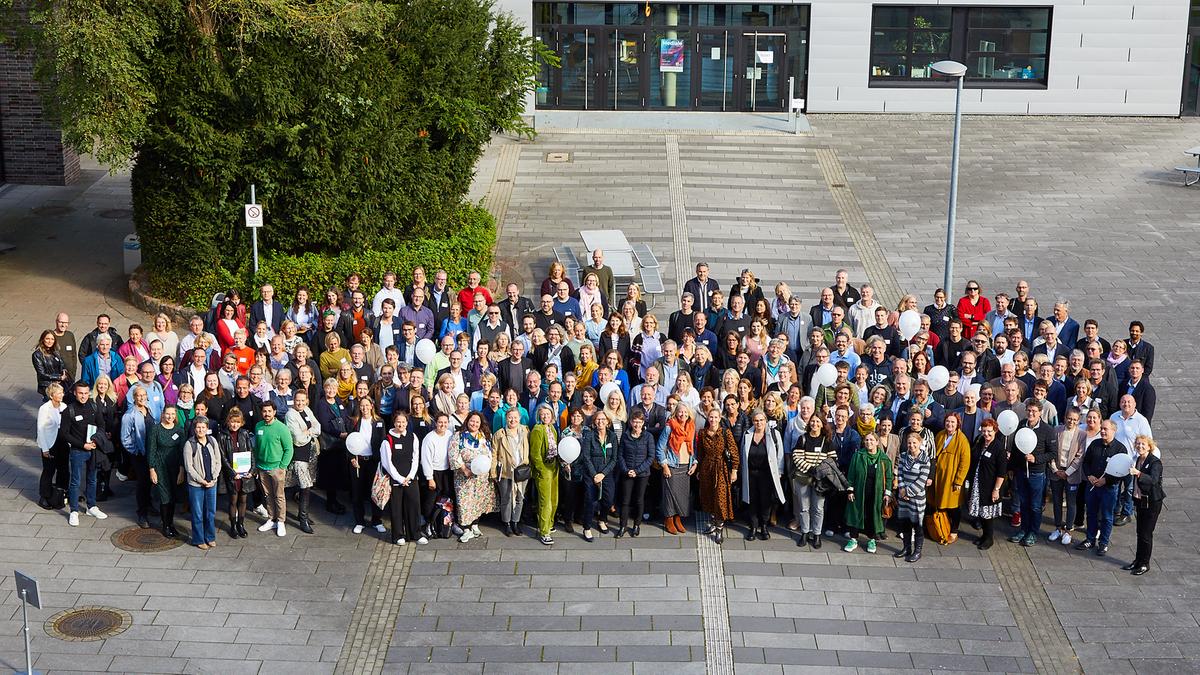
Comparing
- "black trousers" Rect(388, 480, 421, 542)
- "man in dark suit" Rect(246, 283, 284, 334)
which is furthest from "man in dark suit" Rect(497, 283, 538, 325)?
"black trousers" Rect(388, 480, 421, 542)

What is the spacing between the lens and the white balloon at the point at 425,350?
629 inches

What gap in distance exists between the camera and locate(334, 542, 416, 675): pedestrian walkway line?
12281 mm

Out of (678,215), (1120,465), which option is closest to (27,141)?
(678,215)

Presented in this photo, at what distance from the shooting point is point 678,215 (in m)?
26.0

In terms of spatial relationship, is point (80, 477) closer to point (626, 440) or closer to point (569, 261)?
point (626, 440)

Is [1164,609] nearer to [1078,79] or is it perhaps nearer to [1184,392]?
[1184,392]

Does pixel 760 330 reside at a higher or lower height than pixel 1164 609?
higher

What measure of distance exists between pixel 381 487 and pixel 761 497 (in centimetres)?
383

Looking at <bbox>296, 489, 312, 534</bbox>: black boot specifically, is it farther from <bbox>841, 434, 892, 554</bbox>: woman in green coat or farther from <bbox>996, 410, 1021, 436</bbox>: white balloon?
<bbox>996, 410, 1021, 436</bbox>: white balloon

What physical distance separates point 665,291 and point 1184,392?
7768 millimetres

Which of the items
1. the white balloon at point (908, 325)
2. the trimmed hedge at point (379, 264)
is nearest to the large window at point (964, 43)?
the trimmed hedge at point (379, 264)

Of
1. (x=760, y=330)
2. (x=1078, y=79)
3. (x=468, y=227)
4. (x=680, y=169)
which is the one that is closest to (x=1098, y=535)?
(x=760, y=330)

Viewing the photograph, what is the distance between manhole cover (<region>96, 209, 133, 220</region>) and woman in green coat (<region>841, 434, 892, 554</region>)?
57.8 ft

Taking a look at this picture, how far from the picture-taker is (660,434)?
14.6 meters
